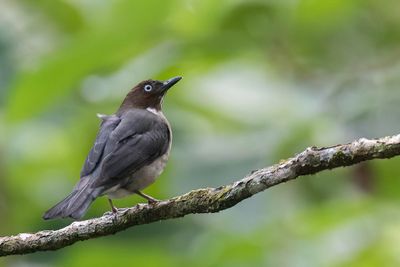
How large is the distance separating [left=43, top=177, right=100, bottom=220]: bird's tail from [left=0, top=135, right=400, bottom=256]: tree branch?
246mm

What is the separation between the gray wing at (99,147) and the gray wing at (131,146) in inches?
1.0

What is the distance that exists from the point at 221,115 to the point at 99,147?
764 mm

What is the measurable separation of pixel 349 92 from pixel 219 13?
968mm

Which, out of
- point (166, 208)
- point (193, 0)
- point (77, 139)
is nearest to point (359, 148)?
point (166, 208)

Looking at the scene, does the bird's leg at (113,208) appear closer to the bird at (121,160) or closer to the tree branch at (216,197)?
the bird at (121,160)

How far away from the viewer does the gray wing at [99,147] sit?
19.9 feet

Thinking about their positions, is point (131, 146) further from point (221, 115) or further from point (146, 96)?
point (146, 96)

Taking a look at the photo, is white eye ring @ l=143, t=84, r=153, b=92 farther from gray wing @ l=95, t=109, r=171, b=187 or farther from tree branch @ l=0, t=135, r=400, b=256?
tree branch @ l=0, t=135, r=400, b=256

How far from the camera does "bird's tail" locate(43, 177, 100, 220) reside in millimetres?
5469

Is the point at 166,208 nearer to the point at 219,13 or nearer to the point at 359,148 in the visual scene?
the point at 359,148

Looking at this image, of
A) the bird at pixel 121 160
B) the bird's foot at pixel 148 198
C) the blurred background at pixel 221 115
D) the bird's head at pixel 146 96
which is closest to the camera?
the bird's foot at pixel 148 198

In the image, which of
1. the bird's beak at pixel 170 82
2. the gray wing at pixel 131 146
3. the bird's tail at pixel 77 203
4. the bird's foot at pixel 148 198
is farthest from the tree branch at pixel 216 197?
the bird's beak at pixel 170 82

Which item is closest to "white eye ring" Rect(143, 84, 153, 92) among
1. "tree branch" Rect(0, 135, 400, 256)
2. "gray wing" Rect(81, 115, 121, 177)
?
"gray wing" Rect(81, 115, 121, 177)

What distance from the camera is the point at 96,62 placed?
19.5 ft
